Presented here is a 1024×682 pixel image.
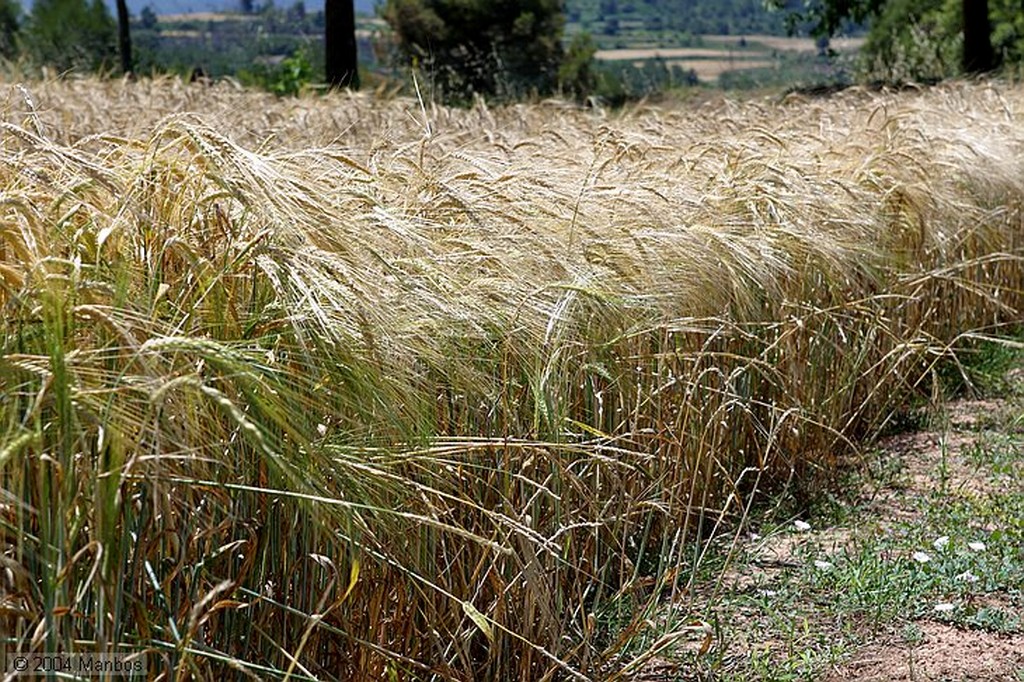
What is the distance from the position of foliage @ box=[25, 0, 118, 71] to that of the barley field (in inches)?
550

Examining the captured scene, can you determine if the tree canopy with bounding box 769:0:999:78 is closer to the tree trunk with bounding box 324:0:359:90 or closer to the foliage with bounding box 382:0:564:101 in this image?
the foliage with bounding box 382:0:564:101

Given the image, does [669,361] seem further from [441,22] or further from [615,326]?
[441,22]

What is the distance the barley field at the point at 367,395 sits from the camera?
1.74 meters

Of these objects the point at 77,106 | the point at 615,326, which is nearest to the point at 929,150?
the point at 615,326

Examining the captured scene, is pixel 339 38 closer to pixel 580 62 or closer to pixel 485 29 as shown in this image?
pixel 485 29

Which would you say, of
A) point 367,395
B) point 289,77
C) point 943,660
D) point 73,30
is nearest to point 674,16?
point 73,30

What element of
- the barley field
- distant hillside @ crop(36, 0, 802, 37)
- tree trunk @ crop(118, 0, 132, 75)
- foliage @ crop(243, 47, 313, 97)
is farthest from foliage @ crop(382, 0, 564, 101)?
distant hillside @ crop(36, 0, 802, 37)

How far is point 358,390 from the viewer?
203cm

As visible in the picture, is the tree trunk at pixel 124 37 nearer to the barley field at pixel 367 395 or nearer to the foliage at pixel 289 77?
the foliage at pixel 289 77

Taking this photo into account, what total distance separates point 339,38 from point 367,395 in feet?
37.6

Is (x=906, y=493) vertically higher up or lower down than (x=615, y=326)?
lower down

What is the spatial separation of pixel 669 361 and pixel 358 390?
51.7 inches

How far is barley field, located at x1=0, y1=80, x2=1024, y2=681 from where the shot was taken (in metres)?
1.74

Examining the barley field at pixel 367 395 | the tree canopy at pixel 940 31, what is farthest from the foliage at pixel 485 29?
the barley field at pixel 367 395
